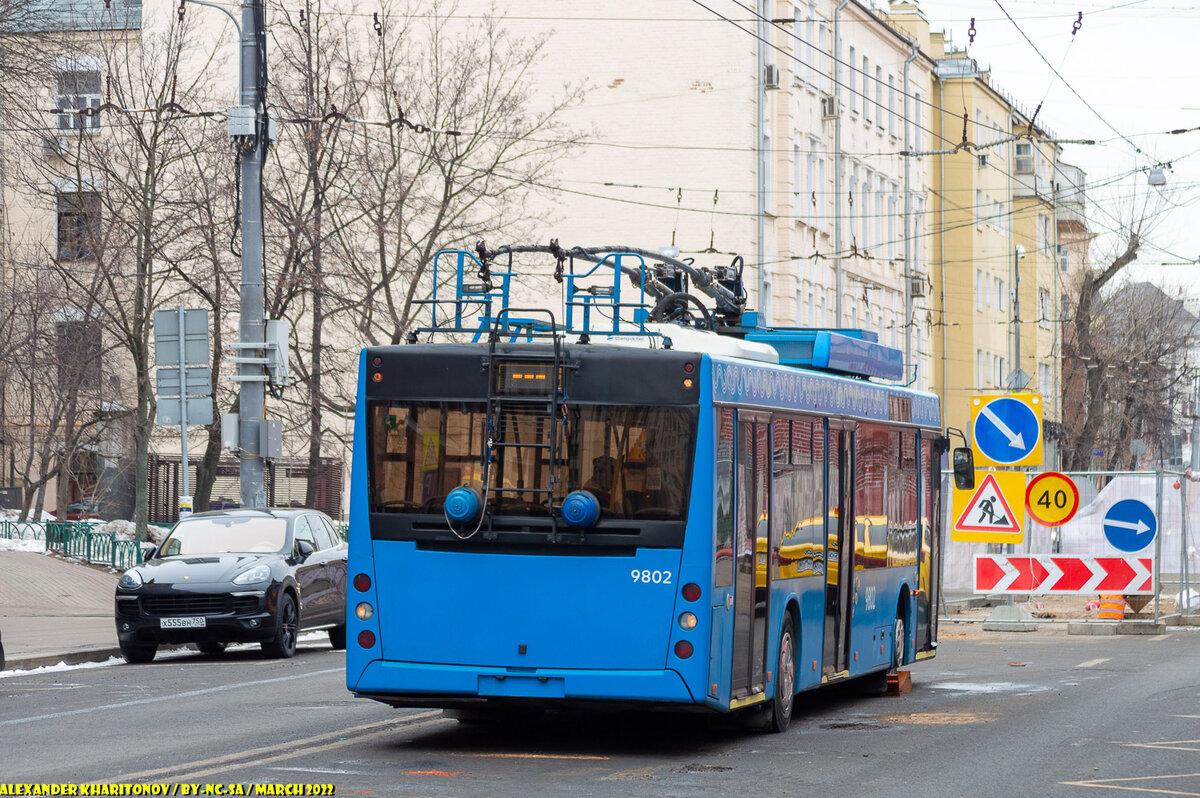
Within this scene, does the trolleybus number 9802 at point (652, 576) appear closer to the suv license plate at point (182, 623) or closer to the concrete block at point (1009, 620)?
the suv license plate at point (182, 623)

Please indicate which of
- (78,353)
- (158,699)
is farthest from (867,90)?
(158,699)

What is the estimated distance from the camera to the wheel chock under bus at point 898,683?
1739 centimetres

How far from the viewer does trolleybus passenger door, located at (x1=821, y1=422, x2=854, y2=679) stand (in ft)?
49.5

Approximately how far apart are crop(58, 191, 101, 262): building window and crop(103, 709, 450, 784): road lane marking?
78.9ft

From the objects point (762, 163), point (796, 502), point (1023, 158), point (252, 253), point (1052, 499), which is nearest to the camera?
point (796, 502)

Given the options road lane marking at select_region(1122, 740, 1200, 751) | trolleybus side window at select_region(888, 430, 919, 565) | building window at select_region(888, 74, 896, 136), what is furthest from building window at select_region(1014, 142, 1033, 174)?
road lane marking at select_region(1122, 740, 1200, 751)

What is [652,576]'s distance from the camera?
11906 mm

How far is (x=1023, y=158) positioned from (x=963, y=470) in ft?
208

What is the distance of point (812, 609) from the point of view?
1461 cm

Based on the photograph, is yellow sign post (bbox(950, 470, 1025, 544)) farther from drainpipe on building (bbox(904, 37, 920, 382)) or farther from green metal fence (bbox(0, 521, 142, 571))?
drainpipe on building (bbox(904, 37, 920, 382))

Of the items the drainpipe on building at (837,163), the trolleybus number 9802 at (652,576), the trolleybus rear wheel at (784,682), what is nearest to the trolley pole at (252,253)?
the trolleybus rear wheel at (784,682)

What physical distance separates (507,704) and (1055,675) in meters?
8.81

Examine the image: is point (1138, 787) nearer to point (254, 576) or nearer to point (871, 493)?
point (871, 493)

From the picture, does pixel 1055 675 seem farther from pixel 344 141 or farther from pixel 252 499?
pixel 344 141
